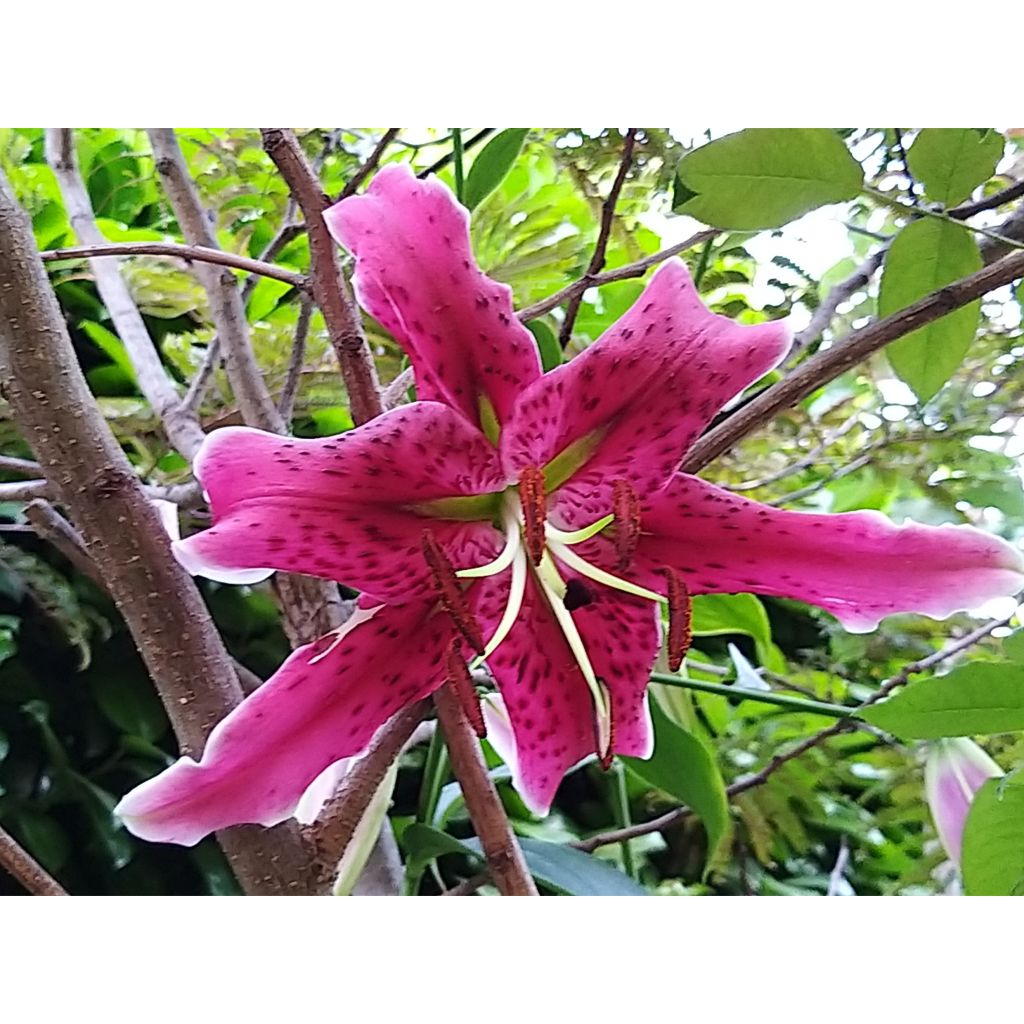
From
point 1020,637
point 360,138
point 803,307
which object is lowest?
point 1020,637

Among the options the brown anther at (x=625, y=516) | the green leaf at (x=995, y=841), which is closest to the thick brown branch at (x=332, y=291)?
the brown anther at (x=625, y=516)

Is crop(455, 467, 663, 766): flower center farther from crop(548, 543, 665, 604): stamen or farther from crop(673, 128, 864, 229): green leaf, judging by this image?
crop(673, 128, 864, 229): green leaf

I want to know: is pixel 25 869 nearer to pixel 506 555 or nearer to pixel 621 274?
pixel 506 555

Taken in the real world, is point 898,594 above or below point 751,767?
above

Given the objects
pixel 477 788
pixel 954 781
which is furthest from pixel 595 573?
pixel 954 781

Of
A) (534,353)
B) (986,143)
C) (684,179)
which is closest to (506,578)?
(534,353)

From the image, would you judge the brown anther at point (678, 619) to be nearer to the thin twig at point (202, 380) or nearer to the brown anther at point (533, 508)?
the brown anther at point (533, 508)
